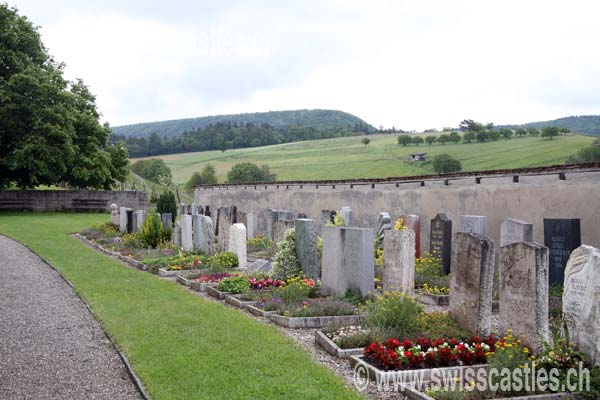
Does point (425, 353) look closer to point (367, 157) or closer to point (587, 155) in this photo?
point (587, 155)

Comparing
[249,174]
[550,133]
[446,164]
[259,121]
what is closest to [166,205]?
[446,164]

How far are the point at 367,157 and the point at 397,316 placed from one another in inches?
2391

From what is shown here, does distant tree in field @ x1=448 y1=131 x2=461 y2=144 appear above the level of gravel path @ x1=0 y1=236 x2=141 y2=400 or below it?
above

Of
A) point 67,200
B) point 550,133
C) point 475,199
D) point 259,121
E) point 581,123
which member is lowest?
point 67,200

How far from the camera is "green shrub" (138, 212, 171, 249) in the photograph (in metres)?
19.8

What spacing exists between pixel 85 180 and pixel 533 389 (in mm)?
35362

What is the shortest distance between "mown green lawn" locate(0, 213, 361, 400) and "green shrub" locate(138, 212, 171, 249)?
257 inches

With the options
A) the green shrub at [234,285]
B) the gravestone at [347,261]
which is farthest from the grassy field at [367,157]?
the green shrub at [234,285]

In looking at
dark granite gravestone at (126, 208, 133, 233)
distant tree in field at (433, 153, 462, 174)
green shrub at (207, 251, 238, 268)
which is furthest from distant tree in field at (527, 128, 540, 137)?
green shrub at (207, 251, 238, 268)

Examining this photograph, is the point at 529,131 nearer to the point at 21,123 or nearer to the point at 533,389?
the point at 21,123

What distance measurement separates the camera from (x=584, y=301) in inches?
263

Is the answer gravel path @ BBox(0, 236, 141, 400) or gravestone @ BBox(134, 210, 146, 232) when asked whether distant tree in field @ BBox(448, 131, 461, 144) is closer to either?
gravestone @ BBox(134, 210, 146, 232)

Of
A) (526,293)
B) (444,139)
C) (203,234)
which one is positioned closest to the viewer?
(526,293)

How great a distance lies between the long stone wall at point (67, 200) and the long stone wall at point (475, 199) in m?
16.4
